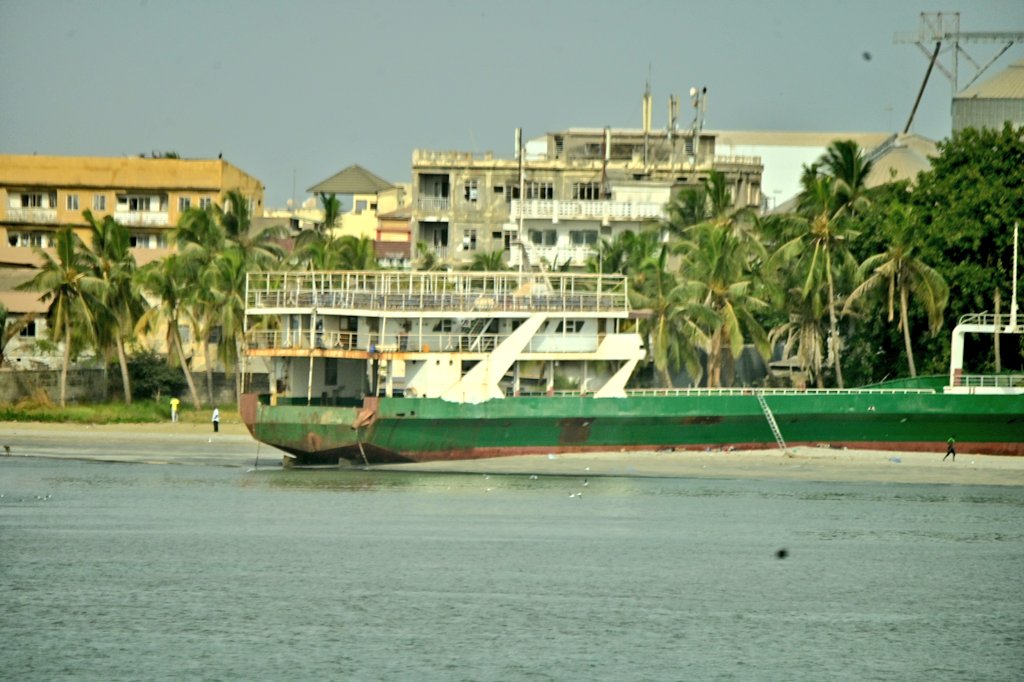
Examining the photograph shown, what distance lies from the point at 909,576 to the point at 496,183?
156ft

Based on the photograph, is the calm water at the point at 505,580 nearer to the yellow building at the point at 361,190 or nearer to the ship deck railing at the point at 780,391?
the ship deck railing at the point at 780,391

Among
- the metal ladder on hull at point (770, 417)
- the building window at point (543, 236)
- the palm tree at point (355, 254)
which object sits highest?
the building window at point (543, 236)

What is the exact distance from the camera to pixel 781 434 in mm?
47375

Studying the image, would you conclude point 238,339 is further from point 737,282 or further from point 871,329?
point 871,329

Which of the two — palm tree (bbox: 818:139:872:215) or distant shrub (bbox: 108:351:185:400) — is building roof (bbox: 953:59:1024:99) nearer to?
palm tree (bbox: 818:139:872:215)

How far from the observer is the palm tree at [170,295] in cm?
6056

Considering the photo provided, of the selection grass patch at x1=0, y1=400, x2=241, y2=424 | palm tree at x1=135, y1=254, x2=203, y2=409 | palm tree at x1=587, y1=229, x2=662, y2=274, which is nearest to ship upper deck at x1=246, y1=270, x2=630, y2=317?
grass patch at x1=0, y1=400, x2=241, y2=424

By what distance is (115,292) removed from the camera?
61.2 m

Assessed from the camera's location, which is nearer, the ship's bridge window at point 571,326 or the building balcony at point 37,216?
the ship's bridge window at point 571,326

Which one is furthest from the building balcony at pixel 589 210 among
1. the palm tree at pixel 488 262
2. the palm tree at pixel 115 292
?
the palm tree at pixel 115 292

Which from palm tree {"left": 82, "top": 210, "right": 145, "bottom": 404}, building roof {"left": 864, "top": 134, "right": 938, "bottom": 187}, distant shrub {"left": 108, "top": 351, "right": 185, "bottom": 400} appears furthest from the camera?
building roof {"left": 864, "top": 134, "right": 938, "bottom": 187}

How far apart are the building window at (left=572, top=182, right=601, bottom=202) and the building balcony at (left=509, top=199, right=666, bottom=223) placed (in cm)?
287

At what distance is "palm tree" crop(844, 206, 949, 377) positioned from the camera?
5291cm

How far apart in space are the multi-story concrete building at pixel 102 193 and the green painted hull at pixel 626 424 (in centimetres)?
3657
